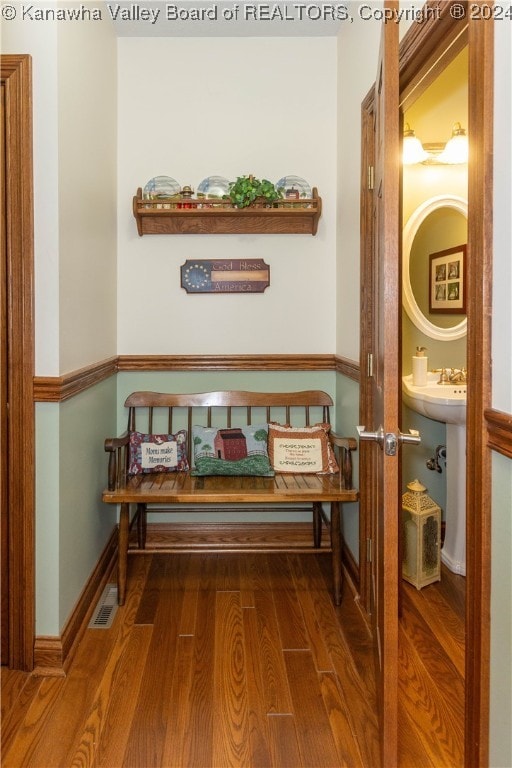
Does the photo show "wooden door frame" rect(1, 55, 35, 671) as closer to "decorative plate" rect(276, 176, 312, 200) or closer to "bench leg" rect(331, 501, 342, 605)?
"bench leg" rect(331, 501, 342, 605)

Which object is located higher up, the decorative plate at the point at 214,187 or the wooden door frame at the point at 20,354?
the decorative plate at the point at 214,187

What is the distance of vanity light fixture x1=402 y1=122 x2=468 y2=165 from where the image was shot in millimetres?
3131

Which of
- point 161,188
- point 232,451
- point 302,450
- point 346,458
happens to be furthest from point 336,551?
point 161,188

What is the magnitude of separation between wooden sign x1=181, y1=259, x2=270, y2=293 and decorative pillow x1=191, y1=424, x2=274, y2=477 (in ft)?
2.59

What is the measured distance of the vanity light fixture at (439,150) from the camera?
3.13m

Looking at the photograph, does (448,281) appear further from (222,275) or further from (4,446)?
(4,446)

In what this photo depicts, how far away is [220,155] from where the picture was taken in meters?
3.24

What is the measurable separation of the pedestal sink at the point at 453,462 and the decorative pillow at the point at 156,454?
1.27 m

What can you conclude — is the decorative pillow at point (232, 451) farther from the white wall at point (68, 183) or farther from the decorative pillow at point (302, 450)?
the white wall at point (68, 183)

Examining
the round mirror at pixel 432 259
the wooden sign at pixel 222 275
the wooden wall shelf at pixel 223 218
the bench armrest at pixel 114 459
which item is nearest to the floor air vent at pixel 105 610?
the bench armrest at pixel 114 459

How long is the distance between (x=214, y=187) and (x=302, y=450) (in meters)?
1.49

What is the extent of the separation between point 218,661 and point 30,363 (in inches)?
52.1

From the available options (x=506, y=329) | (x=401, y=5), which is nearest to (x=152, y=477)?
(x=506, y=329)

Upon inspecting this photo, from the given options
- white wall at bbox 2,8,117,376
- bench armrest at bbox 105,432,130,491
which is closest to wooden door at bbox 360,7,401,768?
white wall at bbox 2,8,117,376
